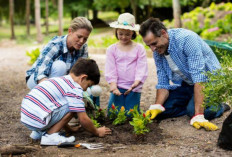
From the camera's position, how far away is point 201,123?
371 centimetres

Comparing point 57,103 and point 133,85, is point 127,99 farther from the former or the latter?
point 57,103

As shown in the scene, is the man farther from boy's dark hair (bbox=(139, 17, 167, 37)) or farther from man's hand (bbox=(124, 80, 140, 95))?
man's hand (bbox=(124, 80, 140, 95))

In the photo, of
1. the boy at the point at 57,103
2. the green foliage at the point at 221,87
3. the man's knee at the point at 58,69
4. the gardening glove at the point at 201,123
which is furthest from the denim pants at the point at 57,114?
the gardening glove at the point at 201,123

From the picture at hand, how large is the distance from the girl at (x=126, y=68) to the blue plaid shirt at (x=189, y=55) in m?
0.26

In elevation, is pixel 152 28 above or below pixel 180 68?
above

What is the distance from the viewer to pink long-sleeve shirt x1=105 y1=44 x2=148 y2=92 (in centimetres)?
441

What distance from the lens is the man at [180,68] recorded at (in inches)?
151

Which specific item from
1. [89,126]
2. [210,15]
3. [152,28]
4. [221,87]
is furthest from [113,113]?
[210,15]

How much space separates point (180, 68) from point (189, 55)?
0.83 ft

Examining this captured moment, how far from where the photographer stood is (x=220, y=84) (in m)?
2.93

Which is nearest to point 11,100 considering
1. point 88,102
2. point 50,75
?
point 50,75

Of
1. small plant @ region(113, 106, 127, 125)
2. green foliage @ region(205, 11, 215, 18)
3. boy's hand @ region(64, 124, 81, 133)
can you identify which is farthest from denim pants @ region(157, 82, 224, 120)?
green foliage @ region(205, 11, 215, 18)

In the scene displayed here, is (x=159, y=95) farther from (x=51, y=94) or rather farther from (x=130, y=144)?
(x=51, y=94)

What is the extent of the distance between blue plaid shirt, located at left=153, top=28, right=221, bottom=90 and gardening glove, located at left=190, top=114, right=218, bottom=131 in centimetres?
39
